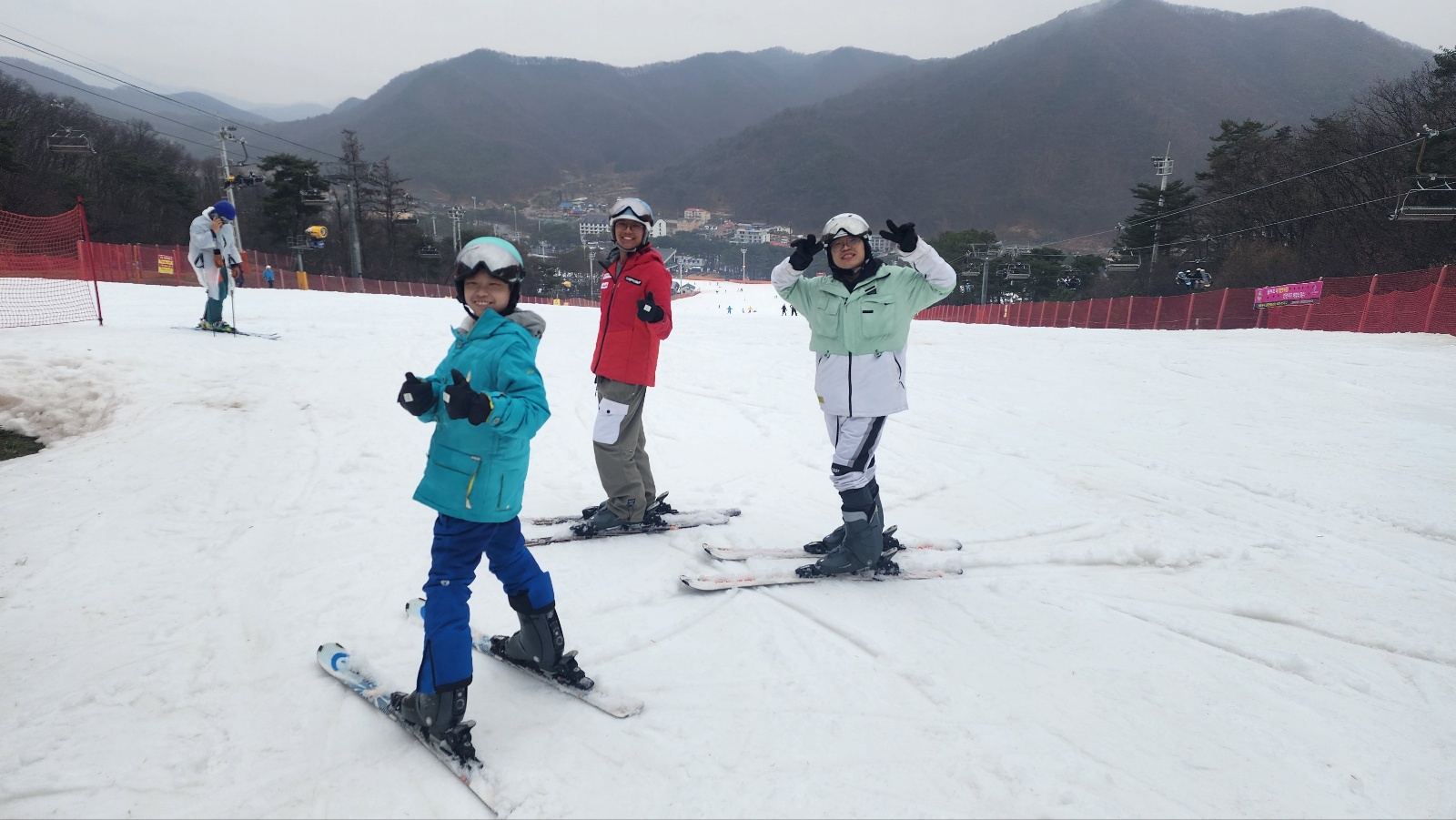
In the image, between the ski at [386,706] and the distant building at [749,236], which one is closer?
the ski at [386,706]

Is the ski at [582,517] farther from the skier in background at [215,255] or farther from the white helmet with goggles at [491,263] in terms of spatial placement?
the skier in background at [215,255]

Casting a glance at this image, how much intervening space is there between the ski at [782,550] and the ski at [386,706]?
6.45 feet

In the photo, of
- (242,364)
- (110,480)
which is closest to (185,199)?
(242,364)

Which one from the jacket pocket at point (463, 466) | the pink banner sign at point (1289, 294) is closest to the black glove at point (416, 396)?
the jacket pocket at point (463, 466)

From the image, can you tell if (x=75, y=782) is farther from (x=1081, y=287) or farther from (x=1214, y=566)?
(x=1081, y=287)

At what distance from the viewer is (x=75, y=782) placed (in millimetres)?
2297

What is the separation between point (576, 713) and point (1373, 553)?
521 centimetres

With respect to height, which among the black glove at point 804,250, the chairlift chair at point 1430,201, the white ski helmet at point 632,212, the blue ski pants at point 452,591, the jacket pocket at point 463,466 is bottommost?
the blue ski pants at point 452,591

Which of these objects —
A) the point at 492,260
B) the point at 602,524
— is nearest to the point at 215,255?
the point at 602,524

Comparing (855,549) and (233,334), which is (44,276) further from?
(855,549)

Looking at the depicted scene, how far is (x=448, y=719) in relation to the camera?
246 cm

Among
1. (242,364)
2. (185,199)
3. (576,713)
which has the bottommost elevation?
(576,713)

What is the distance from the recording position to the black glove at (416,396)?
2369 mm

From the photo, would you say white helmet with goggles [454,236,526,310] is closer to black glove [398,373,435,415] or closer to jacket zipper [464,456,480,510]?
black glove [398,373,435,415]
